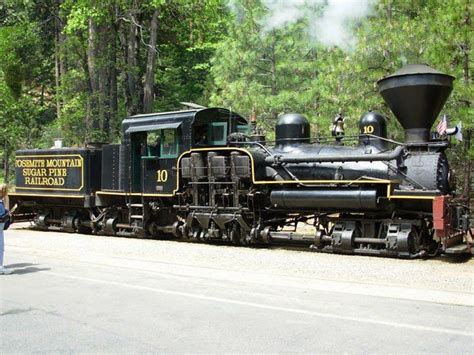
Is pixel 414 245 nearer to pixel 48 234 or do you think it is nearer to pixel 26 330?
pixel 26 330

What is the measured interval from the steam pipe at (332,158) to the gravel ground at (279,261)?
1.81m

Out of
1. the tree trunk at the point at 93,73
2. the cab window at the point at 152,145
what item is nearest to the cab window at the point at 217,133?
the cab window at the point at 152,145

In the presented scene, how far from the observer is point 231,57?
20.2 metres

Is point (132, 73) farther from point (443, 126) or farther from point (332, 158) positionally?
point (443, 126)

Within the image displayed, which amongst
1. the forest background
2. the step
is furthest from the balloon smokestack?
the step

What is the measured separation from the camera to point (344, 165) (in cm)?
1116

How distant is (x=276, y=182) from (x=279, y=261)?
2.11m

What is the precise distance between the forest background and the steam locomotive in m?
1.68

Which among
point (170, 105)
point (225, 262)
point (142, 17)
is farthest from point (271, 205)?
point (170, 105)

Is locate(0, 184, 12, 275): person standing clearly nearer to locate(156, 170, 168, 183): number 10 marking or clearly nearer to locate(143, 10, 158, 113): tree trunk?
locate(156, 170, 168, 183): number 10 marking

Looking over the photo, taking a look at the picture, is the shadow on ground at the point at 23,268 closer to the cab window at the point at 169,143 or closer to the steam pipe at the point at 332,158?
the cab window at the point at 169,143

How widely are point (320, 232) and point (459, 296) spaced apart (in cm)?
440

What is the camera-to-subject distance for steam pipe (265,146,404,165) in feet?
34.1

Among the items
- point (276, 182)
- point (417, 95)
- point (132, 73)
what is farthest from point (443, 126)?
point (132, 73)
